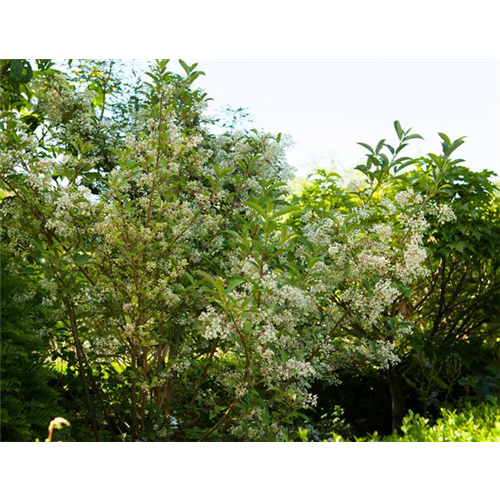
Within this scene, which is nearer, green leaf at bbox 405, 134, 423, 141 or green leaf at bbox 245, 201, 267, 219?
green leaf at bbox 245, 201, 267, 219

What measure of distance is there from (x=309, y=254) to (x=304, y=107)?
15.2m

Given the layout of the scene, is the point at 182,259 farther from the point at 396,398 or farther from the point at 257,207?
the point at 396,398

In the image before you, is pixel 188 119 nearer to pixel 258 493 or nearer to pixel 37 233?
pixel 37 233

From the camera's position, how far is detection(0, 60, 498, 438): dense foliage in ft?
10.3

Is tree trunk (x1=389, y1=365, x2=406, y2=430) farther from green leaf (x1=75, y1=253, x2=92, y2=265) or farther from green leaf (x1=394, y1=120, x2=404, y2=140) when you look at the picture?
green leaf (x1=75, y1=253, x2=92, y2=265)

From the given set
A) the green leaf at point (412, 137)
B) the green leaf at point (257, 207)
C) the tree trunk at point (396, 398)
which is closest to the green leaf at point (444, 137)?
the green leaf at point (412, 137)

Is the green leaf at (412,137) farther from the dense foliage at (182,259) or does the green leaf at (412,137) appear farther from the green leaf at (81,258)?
the green leaf at (81,258)

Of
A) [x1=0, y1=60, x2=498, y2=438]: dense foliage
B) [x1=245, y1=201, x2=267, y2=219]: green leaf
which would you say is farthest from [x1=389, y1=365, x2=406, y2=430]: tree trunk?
[x1=245, y1=201, x2=267, y2=219]: green leaf

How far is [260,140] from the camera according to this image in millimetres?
3633

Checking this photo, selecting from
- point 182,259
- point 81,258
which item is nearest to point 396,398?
point 182,259

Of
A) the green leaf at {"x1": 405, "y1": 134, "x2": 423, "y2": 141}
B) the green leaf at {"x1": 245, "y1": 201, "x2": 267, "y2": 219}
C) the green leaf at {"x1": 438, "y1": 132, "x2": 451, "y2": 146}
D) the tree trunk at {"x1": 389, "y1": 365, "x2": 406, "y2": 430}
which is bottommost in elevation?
the tree trunk at {"x1": 389, "y1": 365, "x2": 406, "y2": 430}

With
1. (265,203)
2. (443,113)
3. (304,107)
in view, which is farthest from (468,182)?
(304,107)

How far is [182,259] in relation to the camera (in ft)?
11.1

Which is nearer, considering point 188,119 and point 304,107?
point 188,119
